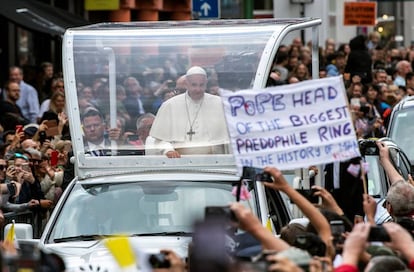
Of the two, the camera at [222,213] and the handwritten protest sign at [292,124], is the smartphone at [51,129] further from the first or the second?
the camera at [222,213]

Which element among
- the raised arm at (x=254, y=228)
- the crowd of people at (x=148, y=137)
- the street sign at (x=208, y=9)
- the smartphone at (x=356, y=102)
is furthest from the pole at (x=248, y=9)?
the raised arm at (x=254, y=228)

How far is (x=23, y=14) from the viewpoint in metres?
23.6

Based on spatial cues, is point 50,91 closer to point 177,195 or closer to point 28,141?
point 28,141

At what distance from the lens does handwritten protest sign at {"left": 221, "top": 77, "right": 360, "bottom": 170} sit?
32.4 ft

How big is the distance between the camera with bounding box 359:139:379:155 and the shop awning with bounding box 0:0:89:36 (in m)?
7.71

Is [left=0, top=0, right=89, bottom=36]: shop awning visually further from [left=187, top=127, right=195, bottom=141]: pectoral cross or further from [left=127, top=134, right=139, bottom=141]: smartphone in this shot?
[left=187, top=127, right=195, bottom=141]: pectoral cross

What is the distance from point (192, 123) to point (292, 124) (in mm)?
3850

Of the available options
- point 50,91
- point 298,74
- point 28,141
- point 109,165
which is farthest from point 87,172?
point 298,74

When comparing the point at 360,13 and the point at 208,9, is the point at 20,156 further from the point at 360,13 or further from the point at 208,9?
the point at 360,13

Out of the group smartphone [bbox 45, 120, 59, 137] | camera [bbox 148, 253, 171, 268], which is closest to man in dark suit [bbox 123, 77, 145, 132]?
smartphone [bbox 45, 120, 59, 137]

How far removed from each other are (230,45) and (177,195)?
2361 mm

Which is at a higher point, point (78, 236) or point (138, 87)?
point (138, 87)

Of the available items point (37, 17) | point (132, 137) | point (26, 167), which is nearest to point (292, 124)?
point (132, 137)

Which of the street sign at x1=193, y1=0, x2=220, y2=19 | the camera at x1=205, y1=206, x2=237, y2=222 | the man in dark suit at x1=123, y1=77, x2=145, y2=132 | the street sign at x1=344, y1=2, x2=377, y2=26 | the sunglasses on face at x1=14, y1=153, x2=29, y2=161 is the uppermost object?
the street sign at x1=193, y1=0, x2=220, y2=19
